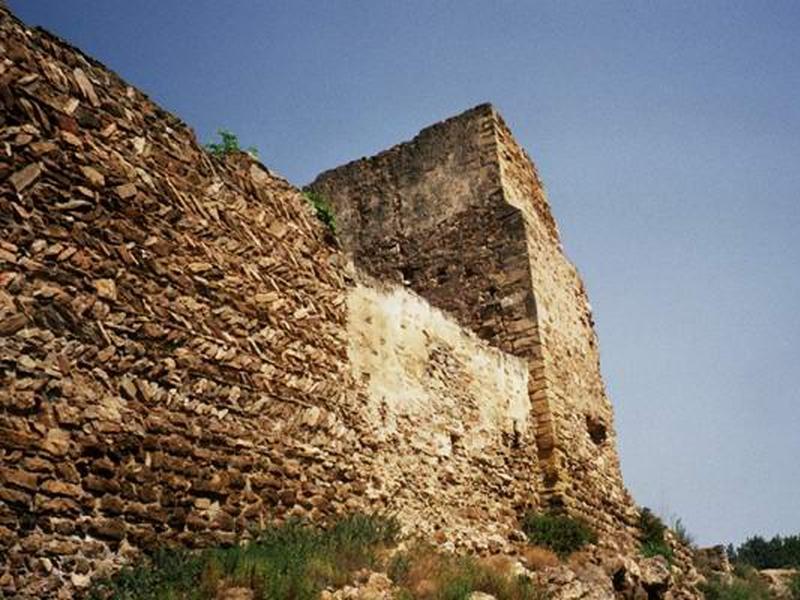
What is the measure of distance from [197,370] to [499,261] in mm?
7384

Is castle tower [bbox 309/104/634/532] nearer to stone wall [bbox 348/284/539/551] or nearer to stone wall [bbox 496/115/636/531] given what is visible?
stone wall [bbox 496/115/636/531]

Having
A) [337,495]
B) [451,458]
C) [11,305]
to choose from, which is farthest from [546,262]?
[11,305]

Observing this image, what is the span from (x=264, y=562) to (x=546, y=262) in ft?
29.3

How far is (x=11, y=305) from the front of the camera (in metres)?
5.22

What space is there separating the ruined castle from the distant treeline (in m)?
39.7

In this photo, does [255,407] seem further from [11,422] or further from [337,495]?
[11,422]

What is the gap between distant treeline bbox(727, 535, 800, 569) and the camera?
45519 mm

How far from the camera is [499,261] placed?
42.7ft

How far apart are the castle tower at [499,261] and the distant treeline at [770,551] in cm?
3569

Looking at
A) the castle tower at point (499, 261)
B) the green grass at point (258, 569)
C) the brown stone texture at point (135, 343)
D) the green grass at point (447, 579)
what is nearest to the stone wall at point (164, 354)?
the brown stone texture at point (135, 343)

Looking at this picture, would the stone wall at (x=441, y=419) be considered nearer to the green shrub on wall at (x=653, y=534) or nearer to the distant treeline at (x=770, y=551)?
the green shrub on wall at (x=653, y=534)

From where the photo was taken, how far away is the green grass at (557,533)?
1051 cm

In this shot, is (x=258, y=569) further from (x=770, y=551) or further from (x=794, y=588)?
(x=770, y=551)

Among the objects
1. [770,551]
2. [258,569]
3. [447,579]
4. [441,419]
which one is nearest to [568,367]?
[441,419]
